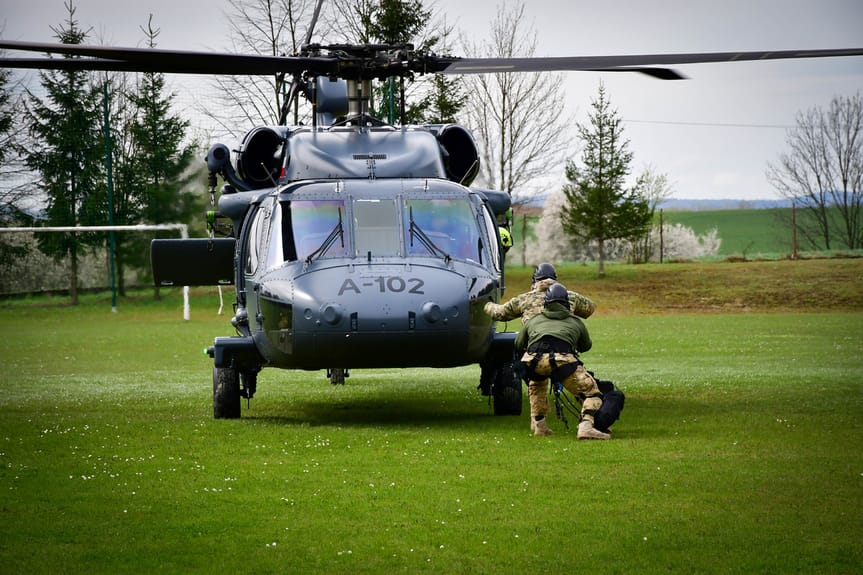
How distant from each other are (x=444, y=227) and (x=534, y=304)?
1524 mm

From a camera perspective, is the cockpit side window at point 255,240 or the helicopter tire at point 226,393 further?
the helicopter tire at point 226,393

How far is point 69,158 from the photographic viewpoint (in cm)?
4653

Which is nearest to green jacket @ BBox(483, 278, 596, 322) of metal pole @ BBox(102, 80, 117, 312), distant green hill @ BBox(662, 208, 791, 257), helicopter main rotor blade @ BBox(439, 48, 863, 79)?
helicopter main rotor blade @ BBox(439, 48, 863, 79)

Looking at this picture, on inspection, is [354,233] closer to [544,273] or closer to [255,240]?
[255,240]

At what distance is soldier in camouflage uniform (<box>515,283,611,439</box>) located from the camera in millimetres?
12805

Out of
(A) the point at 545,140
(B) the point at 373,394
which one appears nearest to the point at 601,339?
(B) the point at 373,394

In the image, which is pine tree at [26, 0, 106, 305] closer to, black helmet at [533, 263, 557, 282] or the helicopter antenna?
the helicopter antenna

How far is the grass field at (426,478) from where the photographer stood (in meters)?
7.98

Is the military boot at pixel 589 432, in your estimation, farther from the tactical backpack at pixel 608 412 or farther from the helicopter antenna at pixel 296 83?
the helicopter antenna at pixel 296 83

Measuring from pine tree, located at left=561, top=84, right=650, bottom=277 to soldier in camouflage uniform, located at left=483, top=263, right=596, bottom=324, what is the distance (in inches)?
1784

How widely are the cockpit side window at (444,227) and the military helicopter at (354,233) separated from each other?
14mm

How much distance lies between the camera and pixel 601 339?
30.1 m

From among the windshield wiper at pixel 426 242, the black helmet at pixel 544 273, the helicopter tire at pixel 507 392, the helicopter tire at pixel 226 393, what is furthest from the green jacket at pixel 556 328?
the helicopter tire at pixel 226 393

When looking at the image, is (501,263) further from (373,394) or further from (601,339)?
(601,339)
